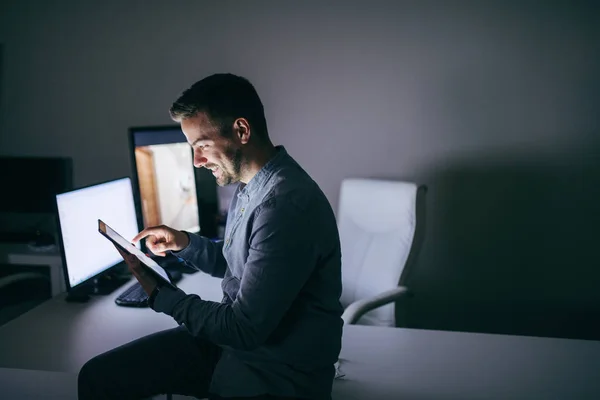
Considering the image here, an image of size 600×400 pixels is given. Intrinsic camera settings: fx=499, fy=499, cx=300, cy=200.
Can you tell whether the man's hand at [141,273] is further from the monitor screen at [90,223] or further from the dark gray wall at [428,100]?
the dark gray wall at [428,100]

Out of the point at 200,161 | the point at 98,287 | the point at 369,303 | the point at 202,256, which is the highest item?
the point at 200,161

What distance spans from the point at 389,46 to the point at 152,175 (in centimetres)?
134

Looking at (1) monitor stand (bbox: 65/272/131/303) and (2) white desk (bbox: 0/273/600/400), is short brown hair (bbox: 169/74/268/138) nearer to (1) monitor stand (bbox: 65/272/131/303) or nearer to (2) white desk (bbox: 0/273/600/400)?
(2) white desk (bbox: 0/273/600/400)

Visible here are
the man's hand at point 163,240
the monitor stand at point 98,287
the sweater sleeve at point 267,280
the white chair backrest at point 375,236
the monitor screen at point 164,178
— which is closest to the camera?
the sweater sleeve at point 267,280

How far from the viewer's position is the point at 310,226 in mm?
1188

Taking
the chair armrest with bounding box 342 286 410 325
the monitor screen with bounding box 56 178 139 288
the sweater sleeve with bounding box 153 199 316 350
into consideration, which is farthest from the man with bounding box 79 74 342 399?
the chair armrest with bounding box 342 286 410 325

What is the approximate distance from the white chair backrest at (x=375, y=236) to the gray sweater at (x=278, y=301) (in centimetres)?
90

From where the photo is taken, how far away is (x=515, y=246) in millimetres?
2650

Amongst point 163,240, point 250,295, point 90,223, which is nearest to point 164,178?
point 90,223

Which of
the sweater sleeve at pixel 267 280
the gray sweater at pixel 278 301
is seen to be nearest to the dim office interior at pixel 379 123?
the gray sweater at pixel 278 301

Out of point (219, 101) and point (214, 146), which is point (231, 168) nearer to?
point (214, 146)

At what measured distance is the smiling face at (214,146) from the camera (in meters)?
1.30

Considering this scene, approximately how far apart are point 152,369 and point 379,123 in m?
1.73

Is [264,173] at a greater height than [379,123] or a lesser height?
lesser
